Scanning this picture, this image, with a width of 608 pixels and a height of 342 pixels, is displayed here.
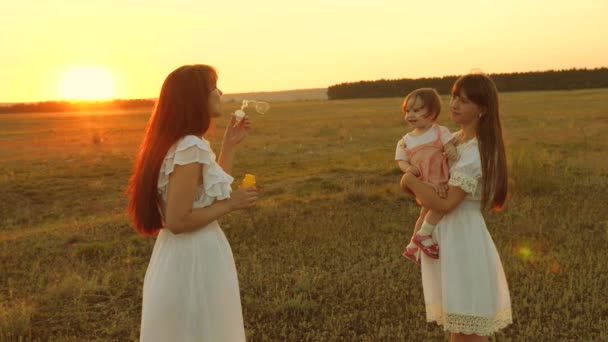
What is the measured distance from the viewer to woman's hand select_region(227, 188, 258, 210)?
2.77m

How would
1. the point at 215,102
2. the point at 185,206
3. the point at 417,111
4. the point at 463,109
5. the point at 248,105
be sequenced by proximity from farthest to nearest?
the point at 248,105 → the point at 417,111 → the point at 463,109 → the point at 215,102 → the point at 185,206

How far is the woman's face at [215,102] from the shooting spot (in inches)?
106

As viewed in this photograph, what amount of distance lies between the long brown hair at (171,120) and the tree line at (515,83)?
79.9 meters

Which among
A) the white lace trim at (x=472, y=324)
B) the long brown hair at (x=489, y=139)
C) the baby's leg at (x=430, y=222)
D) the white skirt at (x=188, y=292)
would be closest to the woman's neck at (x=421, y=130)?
the long brown hair at (x=489, y=139)

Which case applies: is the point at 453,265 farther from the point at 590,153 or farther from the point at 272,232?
the point at 590,153

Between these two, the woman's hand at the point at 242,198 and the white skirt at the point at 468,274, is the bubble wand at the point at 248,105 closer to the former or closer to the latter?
the woman's hand at the point at 242,198

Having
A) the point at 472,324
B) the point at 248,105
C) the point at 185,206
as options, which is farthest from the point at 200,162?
the point at 472,324

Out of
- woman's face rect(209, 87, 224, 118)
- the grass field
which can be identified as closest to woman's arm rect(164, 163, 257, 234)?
woman's face rect(209, 87, 224, 118)

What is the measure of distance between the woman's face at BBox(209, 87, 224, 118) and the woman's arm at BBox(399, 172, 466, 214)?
1.07m

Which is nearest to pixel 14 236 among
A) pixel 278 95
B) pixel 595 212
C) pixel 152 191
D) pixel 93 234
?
pixel 93 234

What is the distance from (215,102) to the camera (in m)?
2.72

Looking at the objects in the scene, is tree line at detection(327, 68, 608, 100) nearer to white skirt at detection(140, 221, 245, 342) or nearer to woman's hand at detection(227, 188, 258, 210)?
woman's hand at detection(227, 188, 258, 210)

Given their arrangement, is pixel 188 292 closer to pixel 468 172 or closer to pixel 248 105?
pixel 248 105

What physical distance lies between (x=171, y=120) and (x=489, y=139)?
160 centimetres
